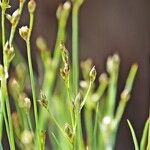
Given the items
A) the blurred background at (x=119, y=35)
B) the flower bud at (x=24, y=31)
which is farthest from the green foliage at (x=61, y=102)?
the blurred background at (x=119, y=35)

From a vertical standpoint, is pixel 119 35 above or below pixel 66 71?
below

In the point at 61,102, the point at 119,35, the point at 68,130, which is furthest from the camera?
the point at 119,35

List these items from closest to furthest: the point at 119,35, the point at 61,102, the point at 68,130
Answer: the point at 68,130, the point at 61,102, the point at 119,35

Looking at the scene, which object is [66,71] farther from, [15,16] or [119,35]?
[119,35]

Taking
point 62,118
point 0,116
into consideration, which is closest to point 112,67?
point 62,118

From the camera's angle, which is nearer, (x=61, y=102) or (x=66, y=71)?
(x=66, y=71)

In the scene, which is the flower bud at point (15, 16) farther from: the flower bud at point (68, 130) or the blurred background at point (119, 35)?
the blurred background at point (119, 35)

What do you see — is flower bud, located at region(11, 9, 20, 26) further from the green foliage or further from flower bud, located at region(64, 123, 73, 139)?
flower bud, located at region(64, 123, 73, 139)

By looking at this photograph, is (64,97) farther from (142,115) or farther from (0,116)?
(142,115)

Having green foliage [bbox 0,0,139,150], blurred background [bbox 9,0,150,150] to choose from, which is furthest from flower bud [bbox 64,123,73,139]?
blurred background [bbox 9,0,150,150]

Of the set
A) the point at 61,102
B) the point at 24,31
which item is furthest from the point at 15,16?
the point at 61,102
